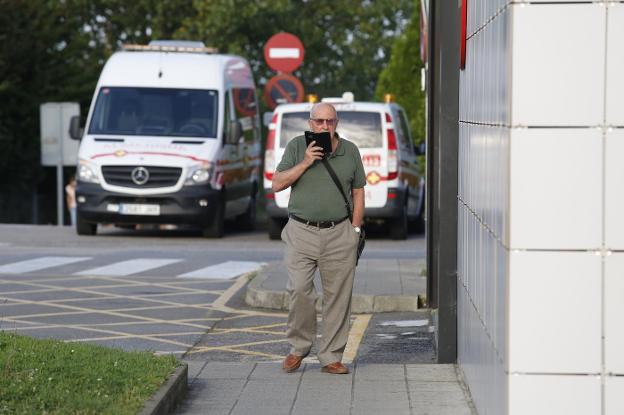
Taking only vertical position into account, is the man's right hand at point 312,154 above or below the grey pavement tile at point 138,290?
above

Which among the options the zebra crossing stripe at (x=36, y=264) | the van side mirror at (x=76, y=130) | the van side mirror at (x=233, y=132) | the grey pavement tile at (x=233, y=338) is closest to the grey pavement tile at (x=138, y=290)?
the zebra crossing stripe at (x=36, y=264)

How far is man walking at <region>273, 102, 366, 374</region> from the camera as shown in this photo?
10211mm

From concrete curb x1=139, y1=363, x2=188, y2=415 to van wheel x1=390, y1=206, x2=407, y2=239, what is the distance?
50.6 feet

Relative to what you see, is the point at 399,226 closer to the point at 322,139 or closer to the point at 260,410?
the point at 322,139

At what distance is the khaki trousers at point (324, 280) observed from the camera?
1026cm

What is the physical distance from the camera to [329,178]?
33.6 ft

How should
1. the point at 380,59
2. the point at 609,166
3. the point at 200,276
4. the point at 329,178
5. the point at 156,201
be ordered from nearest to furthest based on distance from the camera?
the point at 609,166, the point at 329,178, the point at 200,276, the point at 156,201, the point at 380,59

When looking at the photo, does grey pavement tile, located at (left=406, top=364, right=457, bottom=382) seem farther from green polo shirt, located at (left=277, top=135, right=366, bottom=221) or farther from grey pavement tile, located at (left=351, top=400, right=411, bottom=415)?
green polo shirt, located at (left=277, top=135, right=366, bottom=221)

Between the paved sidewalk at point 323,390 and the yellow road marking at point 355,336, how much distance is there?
768 mm

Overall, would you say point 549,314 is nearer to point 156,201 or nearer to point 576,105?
Result: point 576,105

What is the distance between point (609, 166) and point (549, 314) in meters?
0.65

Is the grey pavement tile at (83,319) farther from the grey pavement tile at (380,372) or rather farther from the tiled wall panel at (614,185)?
the tiled wall panel at (614,185)

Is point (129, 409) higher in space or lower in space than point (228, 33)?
lower

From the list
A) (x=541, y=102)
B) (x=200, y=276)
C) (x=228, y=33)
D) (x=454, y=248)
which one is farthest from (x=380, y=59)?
(x=541, y=102)
